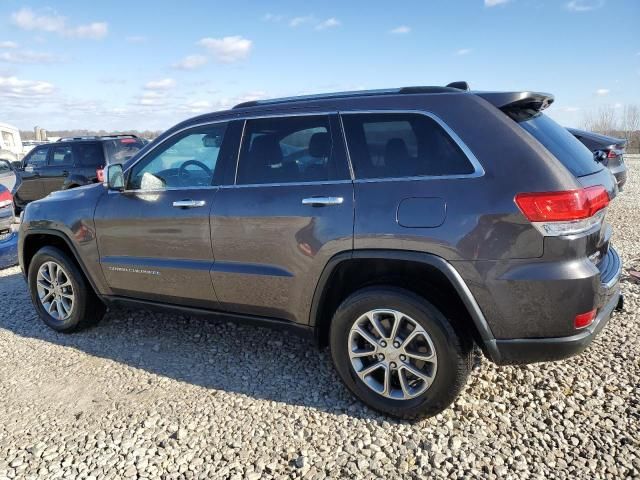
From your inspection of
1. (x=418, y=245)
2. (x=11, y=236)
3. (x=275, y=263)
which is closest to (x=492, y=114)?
(x=418, y=245)

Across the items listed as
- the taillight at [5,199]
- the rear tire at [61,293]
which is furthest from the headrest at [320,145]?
the taillight at [5,199]

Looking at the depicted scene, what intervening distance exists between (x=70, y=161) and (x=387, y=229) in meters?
9.76

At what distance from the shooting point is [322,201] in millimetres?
2812

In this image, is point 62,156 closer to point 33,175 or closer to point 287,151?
point 33,175

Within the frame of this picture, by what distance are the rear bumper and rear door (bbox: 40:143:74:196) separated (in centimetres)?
1026

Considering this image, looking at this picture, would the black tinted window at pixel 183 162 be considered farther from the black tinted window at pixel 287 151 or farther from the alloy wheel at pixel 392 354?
the alloy wheel at pixel 392 354

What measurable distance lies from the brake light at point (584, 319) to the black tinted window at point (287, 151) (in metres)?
1.51

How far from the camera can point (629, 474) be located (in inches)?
89.7

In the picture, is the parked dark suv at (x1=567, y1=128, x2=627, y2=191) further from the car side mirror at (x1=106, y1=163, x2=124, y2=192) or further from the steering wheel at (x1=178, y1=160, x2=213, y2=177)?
the car side mirror at (x1=106, y1=163, x2=124, y2=192)

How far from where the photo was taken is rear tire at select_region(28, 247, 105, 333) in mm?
4121

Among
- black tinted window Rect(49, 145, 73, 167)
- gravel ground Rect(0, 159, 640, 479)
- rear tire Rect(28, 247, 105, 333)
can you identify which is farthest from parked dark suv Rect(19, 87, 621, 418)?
black tinted window Rect(49, 145, 73, 167)

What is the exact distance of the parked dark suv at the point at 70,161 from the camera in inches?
392

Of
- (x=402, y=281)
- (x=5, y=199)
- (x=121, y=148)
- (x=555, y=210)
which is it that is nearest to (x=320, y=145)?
(x=402, y=281)

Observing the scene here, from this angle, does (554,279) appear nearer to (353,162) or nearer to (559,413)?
(559,413)
